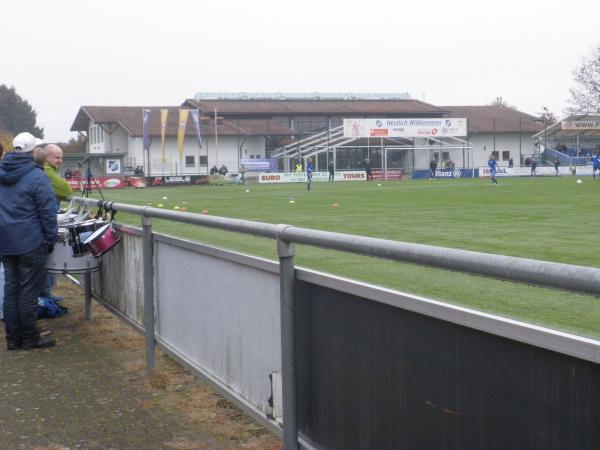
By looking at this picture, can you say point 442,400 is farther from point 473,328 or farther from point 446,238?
point 446,238

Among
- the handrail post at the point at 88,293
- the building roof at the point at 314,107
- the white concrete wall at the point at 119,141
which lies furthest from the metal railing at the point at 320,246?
the building roof at the point at 314,107

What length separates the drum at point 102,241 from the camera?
813 centimetres

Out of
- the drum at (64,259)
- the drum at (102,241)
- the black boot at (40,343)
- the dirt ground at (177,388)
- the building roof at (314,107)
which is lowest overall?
the dirt ground at (177,388)

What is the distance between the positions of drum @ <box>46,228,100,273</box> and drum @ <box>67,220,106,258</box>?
0.25 ft

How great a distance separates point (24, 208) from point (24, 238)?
9.8 inches

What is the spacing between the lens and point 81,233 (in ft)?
27.7

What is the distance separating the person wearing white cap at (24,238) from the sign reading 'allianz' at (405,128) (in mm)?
67179

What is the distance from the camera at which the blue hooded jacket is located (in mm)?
7961

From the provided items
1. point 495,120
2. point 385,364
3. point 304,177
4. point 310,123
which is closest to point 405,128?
point 304,177

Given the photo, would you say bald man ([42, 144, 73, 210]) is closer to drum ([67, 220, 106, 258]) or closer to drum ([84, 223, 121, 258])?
drum ([67, 220, 106, 258])

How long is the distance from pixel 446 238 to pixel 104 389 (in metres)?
10.5

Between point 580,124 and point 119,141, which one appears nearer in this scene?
point 580,124

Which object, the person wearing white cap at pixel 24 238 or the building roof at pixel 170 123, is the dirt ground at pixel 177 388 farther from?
the building roof at pixel 170 123

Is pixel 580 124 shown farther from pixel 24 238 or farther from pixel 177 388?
pixel 177 388
